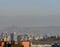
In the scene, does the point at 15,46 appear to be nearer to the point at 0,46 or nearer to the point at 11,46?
the point at 11,46

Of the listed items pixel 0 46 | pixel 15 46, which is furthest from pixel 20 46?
pixel 0 46

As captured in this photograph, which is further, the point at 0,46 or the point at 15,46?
the point at 15,46

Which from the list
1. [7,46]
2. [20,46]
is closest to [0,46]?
[7,46]

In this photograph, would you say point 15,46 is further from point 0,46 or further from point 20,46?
point 0,46

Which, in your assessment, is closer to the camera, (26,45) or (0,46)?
(0,46)

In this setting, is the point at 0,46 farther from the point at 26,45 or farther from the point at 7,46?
the point at 26,45

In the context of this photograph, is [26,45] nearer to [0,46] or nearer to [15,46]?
[15,46]
